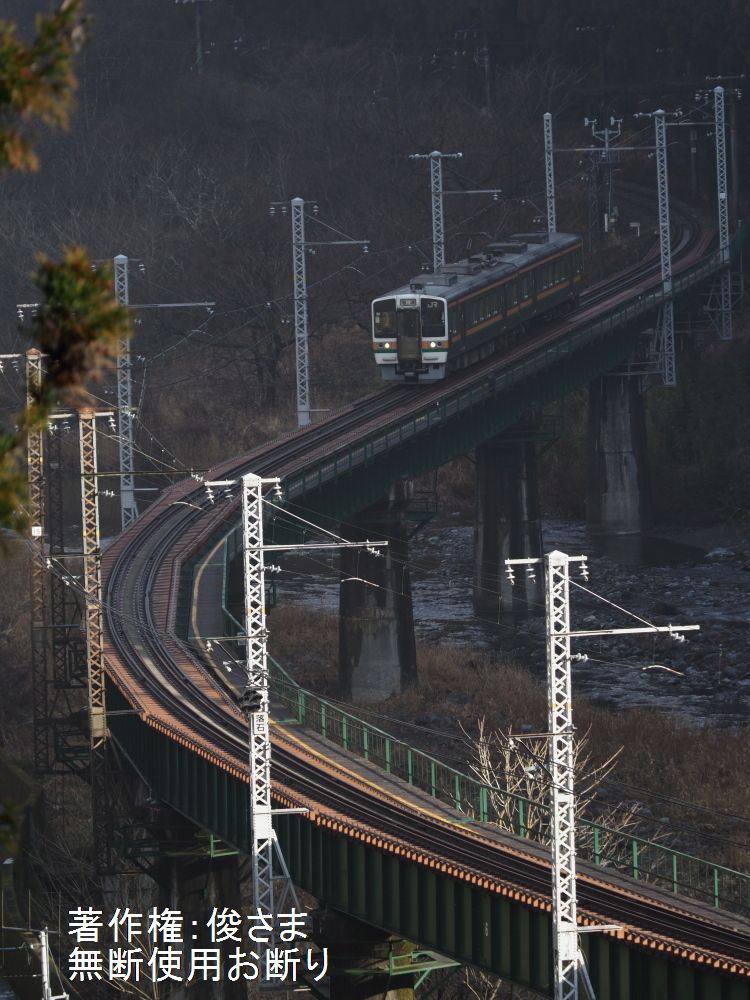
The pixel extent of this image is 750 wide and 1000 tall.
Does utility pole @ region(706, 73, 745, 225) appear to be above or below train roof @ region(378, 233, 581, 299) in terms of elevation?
above

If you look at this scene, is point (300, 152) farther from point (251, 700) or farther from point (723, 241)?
point (251, 700)

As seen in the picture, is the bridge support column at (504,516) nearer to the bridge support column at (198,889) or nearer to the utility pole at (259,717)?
the bridge support column at (198,889)

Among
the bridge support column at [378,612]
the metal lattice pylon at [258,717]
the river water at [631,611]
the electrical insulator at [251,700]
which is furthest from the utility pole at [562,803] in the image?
the bridge support column at [378,612]

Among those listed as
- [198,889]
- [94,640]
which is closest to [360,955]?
[198,889]

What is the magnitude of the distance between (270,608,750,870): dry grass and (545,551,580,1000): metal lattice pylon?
828 inches

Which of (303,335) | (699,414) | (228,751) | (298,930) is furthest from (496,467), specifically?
(298,930)

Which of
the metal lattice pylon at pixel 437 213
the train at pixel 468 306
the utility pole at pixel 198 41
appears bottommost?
the train at pixel 468 306

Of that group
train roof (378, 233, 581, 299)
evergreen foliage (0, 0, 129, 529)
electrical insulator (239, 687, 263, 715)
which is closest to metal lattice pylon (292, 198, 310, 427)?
train roof (378, 233, 581, 299)

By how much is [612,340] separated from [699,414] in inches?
681

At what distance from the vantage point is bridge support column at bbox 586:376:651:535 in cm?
10257

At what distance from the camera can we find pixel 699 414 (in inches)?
4395

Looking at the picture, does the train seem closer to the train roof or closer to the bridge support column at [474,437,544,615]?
the train roof

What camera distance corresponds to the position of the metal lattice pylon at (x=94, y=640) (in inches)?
2053

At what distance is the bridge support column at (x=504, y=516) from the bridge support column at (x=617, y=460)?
13.8 meters
